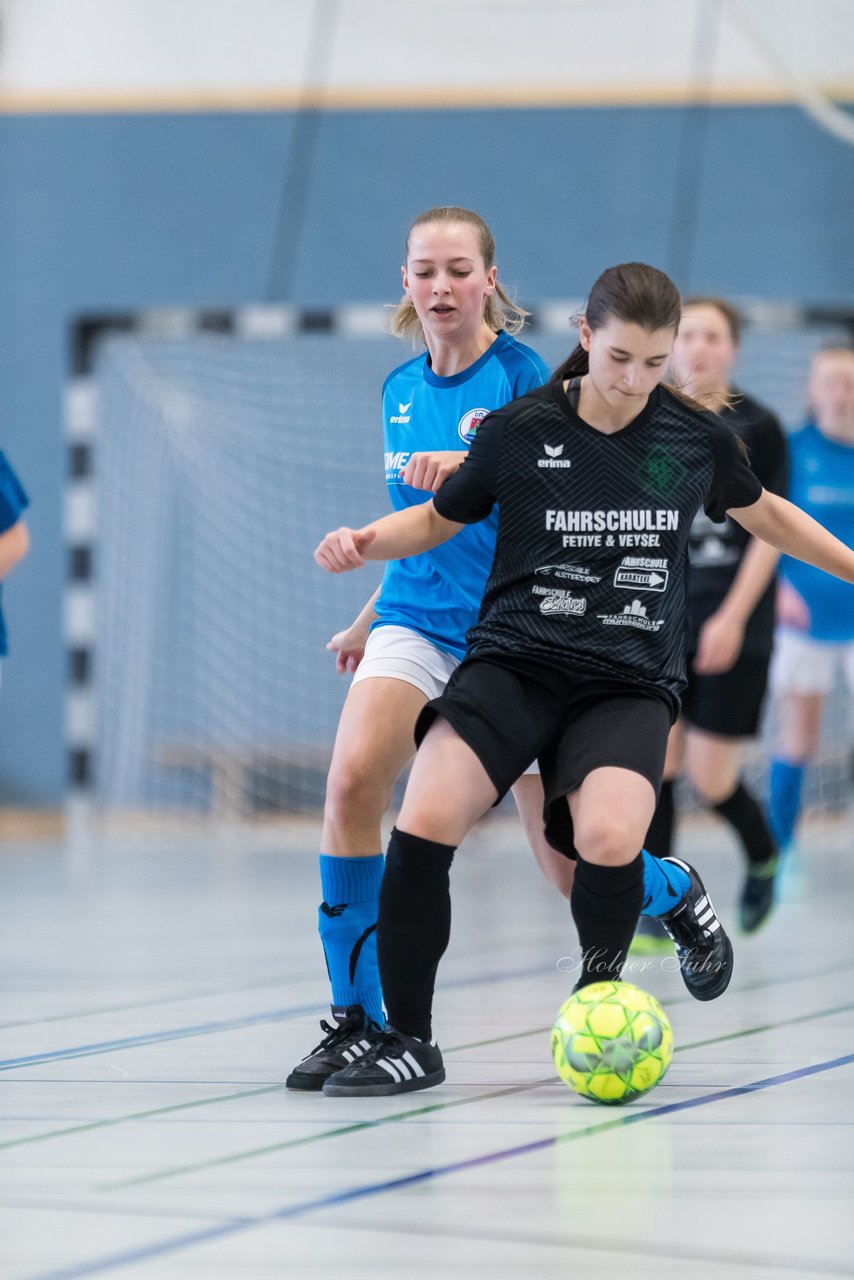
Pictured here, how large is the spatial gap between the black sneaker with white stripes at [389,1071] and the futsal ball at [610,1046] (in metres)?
0.25

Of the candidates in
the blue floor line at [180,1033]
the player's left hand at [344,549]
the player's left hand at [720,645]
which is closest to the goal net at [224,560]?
the player's left hand at [720,645]

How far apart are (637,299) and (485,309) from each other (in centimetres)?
53

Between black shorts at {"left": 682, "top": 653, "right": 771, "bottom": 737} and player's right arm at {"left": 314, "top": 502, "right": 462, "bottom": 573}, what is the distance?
2.30 meters

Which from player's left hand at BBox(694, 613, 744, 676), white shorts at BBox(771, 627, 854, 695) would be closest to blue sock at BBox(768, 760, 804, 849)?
white shorts at BBox(771, 627, 854, 695)

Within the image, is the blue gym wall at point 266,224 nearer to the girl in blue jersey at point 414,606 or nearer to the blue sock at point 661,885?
the girl in blue jersey at point 414,606

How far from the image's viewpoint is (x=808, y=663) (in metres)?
7.02

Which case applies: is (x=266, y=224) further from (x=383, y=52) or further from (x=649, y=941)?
(x=649, y=941)

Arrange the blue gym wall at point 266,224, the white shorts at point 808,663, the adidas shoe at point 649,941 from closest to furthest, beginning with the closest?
the adidas shoe at point 649,941 → the white shorts at point 808,663 → the blue gym wall at point 266,224

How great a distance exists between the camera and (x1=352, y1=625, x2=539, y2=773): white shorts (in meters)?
3.30

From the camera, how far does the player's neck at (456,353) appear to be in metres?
3.44

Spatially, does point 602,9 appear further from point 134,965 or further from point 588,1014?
point 588,1014

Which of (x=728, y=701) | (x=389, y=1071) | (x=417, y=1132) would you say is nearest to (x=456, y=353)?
(x=389, y=1071)

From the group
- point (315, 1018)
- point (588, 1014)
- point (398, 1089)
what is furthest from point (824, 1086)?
point (315, 1018)

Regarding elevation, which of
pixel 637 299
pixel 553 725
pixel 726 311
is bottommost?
pixel 553 725
